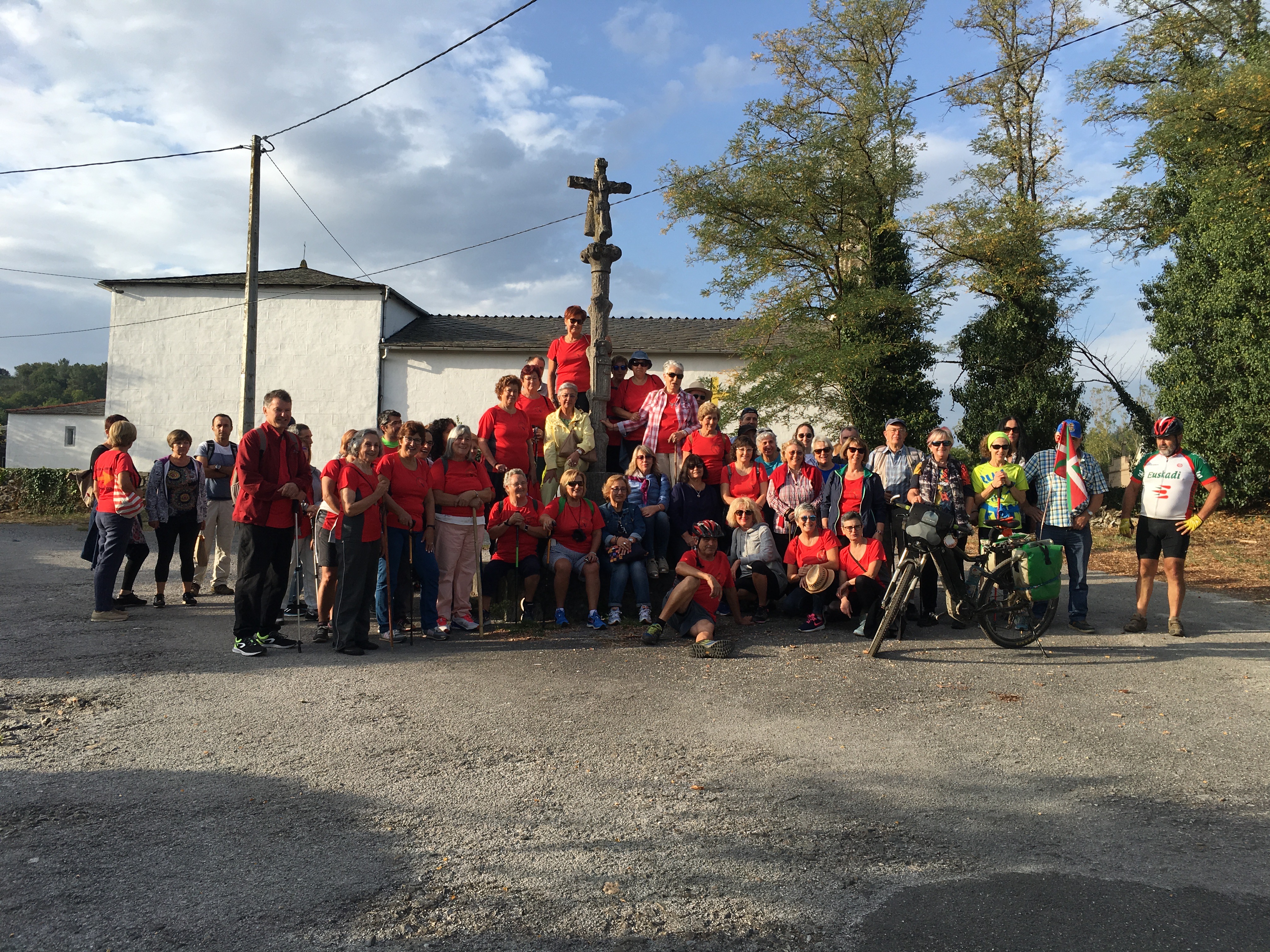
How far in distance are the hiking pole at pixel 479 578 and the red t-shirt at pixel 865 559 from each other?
10.8ft

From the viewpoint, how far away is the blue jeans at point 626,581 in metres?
8.28

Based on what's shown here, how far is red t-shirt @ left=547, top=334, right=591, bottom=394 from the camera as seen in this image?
32.7 ft

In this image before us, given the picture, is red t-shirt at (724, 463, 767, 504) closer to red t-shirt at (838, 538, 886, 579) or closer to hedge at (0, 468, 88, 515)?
red t-shirt at (838, 538, 886, 579)

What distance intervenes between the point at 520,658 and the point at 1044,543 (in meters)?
4.39

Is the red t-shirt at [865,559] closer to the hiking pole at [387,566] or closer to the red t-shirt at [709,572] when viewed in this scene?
the red t-shirt at [709,572]

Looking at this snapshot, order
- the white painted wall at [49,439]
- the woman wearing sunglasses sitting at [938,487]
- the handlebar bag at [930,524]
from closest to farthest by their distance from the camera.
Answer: the handlebar bag at [930,524] → the woman wearing sunglasses sitting at [938,487] → the white painted wall at [49,439]

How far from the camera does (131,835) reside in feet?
12.3

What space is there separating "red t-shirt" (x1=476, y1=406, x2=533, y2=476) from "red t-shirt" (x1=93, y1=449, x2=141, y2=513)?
10.5 ft

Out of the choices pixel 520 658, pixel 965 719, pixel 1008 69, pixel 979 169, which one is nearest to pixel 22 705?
pixel 520 658

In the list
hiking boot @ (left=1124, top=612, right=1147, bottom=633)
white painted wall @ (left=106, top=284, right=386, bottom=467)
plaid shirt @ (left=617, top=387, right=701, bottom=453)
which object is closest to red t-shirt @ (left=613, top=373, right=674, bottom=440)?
plaid shirt @ (left=617, top=387, right=701, bottom=453)

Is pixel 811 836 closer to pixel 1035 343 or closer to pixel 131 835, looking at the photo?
pixel 131 835

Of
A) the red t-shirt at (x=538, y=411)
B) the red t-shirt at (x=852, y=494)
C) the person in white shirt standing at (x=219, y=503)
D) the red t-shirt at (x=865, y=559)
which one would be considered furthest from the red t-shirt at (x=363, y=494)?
the red t-shirt at (x=852, y=494)

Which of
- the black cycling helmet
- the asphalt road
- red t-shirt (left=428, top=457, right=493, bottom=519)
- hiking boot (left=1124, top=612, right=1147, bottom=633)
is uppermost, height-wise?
red t-shirt (left=428, top=457, right=493, bottom=519)

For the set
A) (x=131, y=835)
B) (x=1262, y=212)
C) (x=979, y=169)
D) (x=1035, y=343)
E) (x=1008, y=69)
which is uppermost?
(x=1008, y=69)
